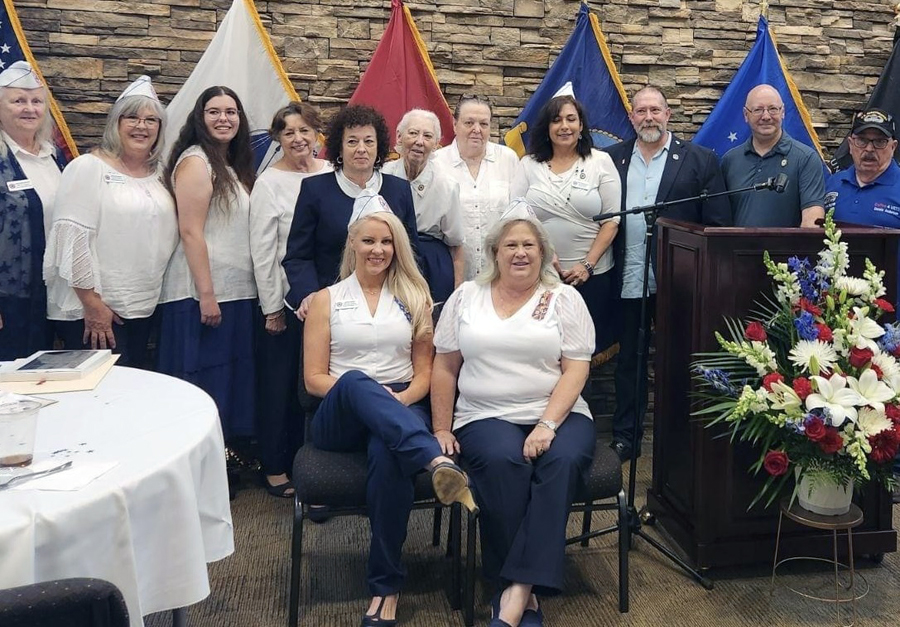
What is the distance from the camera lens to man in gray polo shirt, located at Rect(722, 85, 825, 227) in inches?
124

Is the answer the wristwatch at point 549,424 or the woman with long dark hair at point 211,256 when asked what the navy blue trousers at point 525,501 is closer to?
the wristwatch at point 549,424

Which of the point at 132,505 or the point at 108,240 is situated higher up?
the point at 108,240

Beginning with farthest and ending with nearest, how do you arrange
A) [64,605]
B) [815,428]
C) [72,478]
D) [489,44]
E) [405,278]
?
[489,44]
[405,278]
[815,428]
[72,478]
[64,605]

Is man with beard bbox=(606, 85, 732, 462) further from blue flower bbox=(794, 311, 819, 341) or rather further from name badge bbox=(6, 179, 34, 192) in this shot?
name badge bbox=(6, 179, 34, 192)

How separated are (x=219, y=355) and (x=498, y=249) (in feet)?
4.06

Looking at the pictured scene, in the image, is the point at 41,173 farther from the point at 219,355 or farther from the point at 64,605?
the point at 64,605

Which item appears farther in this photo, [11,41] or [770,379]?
[11,41]

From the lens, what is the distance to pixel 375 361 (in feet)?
7.86

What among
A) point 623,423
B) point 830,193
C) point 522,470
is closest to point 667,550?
point 522,470

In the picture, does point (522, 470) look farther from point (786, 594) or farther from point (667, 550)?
point (786, 594)

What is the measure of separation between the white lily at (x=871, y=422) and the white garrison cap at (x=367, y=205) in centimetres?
145

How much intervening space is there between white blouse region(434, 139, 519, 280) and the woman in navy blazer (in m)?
0.45

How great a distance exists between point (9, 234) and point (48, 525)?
72.5 inches

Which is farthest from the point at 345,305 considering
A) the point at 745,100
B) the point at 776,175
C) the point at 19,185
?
the point at 745,100
